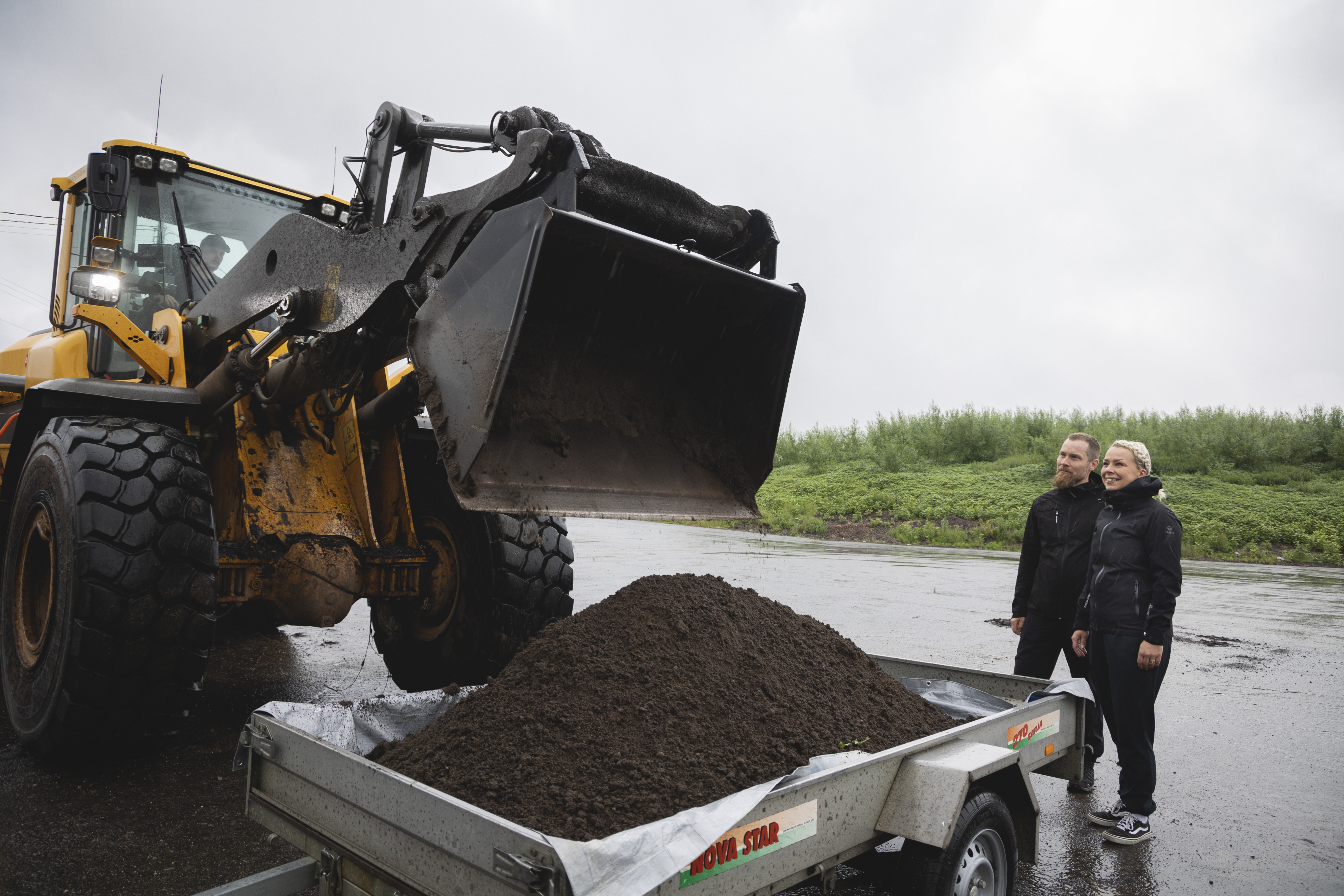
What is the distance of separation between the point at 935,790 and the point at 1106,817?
2042 mm

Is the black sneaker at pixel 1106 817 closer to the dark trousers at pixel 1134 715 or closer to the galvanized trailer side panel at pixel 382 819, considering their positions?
the dark trousers at pixel 1134 715

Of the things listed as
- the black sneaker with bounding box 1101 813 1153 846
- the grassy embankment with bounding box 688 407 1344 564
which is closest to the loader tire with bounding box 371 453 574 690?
the black sneaker with bounding box 1101 813 1153 846

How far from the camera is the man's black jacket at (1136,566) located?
379 cm

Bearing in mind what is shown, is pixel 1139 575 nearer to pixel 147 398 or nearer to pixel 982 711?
pixel 982 711

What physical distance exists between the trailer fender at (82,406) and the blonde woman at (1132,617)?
4.31 meters

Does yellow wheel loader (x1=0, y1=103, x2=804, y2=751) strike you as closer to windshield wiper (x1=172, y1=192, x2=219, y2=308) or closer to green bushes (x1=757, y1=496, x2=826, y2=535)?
windshield wiper (x1=172, y1=192, x2=219, y2=308)

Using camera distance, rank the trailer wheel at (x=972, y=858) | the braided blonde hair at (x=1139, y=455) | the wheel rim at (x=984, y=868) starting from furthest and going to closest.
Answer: the braided blonde hair at (x=1139, y=455) < the wheel rim at (x=984, y=868) < the trailer wheel at (x=972, y=858)

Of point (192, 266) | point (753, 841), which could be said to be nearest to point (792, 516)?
point (192, 266)

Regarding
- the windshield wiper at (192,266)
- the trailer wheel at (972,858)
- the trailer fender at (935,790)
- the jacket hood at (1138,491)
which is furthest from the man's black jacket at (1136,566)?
the windshield wiper at (192,266)

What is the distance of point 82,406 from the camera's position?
422 cm

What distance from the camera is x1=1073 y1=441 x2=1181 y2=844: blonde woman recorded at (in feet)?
12.3

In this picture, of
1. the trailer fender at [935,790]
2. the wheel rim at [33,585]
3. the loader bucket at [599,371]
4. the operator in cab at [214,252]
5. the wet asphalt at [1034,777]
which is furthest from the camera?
the operator in cab at [214,252]

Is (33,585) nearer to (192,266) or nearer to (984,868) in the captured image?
(192,266)

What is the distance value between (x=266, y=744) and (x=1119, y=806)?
3.41 m
